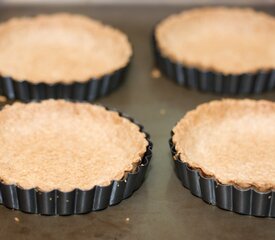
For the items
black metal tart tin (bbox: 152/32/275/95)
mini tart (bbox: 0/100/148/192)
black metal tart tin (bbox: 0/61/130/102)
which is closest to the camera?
mini tart (bbox: 0/100/148/192)

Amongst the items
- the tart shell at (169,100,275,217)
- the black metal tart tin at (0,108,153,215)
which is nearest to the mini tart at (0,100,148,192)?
the black metal tart tin at (0,108,153,215)

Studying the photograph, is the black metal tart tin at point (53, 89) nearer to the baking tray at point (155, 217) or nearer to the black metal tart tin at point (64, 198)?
the baking tray at point (155, 217)

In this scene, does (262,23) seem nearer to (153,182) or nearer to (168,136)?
(168,136)

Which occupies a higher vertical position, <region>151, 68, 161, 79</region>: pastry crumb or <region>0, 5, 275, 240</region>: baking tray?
<region>0, 5, 275, 240</region>: baking tray

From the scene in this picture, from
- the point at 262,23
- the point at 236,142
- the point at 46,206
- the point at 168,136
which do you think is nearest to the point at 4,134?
the point at 46,206

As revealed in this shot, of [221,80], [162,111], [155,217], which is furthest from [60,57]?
[155,217]

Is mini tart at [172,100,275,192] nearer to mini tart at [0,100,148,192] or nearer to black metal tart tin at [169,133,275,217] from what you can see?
black metal tart tin at [169,133,275,217]

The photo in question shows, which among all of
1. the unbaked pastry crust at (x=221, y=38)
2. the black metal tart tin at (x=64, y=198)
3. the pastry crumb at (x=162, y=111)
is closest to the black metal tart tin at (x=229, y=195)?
the black metal tart tin at (x=64, y=198)

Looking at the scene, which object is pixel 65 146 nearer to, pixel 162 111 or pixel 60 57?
pixel 162 111
